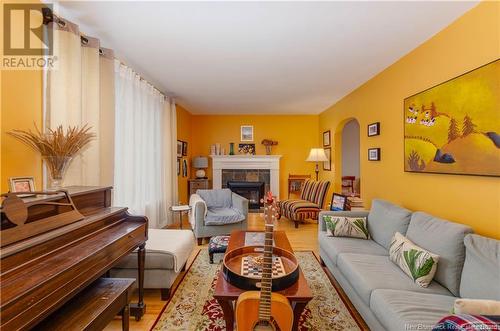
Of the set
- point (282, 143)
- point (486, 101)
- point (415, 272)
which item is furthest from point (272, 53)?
point (282, 143)

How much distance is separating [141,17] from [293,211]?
12.8ft

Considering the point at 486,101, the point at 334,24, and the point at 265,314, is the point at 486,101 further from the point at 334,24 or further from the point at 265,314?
the point at 265,314

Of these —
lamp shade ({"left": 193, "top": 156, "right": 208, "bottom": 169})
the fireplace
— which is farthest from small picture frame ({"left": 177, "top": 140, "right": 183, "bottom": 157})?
the fireplace

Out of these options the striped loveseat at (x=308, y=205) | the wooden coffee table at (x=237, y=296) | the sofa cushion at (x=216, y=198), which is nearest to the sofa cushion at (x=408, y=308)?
the wooden coffee table at (x=237, y=296)

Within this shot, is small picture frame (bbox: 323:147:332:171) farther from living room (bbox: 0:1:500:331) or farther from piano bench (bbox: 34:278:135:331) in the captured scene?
piano bench (bbox: 34:278:135:331)

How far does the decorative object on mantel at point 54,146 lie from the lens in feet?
6.03

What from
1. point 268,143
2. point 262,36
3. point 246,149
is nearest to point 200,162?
point 246,149

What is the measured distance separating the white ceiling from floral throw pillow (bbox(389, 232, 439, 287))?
1.96 meters

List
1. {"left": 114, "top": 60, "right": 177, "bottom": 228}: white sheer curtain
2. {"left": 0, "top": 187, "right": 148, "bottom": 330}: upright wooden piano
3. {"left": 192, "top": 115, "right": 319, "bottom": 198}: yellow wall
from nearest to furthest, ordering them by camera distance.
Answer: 1. {"left": 0, "top": 187, "right": 148, "bottom": 330}: upright wooden piano
2. {"left": 114, "top": 60, "right": 177, "bottom": 228}: white sheer curtain
3. {"left": 192, "top": 115, "right": 319, "bottom": 198}: yellow wall

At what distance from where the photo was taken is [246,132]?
6719 millimetres

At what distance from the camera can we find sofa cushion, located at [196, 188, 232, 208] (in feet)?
14.9

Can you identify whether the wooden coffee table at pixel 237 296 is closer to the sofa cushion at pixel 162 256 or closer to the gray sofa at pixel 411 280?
the gray sofa at pixel 411 280

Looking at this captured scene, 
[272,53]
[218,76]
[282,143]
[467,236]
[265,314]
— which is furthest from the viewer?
[282,143]

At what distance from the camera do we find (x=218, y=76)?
365 cm
